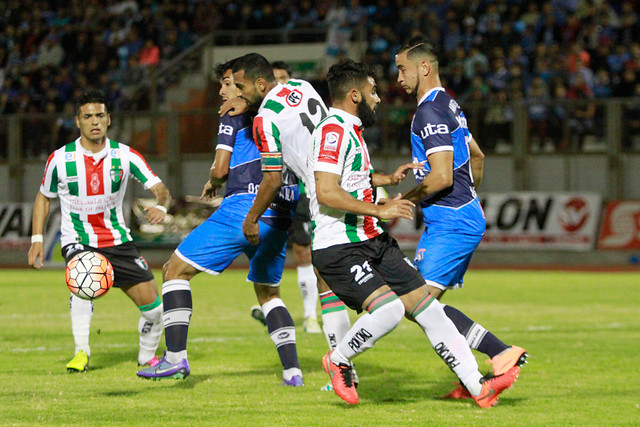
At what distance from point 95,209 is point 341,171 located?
2725mm

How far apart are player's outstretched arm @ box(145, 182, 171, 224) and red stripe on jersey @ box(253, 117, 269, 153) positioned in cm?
110

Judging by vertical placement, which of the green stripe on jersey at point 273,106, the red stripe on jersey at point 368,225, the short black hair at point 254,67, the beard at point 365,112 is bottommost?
the red stripe on jersey at point 368,225

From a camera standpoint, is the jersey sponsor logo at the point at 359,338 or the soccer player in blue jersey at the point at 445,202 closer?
the jersey sponsor logo at the point at 359,338

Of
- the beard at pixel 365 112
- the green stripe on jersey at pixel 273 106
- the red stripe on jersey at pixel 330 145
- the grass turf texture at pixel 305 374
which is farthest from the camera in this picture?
the green stripe on jersey at pixel 273 106

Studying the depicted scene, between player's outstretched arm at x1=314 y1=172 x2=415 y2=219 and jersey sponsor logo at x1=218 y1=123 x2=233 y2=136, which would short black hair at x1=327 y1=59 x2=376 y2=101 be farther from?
jersey sponsor logo at x1=218 y1=123 x2=233 y2=136

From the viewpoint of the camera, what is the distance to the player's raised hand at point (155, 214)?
6.88 m

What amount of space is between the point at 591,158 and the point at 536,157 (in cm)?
115

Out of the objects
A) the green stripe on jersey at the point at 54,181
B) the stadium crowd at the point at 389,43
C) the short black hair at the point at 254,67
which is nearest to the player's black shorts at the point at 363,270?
the short black hair at the point at 254,67

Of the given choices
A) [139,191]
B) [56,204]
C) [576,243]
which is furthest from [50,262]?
[576,243]

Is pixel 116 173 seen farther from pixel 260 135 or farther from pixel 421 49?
pixel 421 49

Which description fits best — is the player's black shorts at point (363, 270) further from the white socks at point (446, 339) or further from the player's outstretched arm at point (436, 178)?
the player's outstretched arm at point (436, 178)

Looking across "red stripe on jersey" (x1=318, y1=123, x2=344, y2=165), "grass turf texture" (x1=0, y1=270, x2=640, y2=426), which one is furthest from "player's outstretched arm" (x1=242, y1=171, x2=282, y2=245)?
"grass turf texture" (x1=0, y1=270, x2=640, y2=426)

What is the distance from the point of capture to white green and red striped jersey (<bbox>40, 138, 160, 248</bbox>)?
751 cm

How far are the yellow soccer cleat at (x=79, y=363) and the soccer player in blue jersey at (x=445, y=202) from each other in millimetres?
2858
